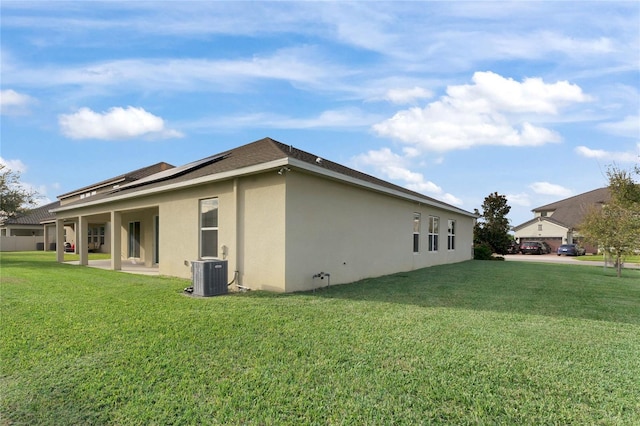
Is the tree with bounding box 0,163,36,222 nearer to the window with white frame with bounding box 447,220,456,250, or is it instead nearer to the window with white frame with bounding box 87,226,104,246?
the window with white frame with bounding box 87,226,104,246

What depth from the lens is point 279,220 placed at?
810 centimetres

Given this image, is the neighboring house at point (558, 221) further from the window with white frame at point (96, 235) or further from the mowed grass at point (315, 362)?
the window with white frame at point (96, 235)

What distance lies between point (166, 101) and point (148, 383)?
1033cm

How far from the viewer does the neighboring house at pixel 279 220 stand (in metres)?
8.26

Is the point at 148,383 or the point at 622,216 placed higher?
the point at 622,216

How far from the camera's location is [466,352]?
430cm

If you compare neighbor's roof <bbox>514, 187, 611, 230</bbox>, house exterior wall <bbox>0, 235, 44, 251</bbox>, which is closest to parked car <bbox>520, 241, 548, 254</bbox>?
neighbor's roof <bbox>514, 187, 611, 230</bbox>

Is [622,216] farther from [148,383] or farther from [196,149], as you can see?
[196,149]

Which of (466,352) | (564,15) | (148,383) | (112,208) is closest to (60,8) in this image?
(112,208)

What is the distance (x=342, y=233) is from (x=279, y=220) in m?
2.48

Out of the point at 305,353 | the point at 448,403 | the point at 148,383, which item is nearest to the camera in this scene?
the point at 448,403

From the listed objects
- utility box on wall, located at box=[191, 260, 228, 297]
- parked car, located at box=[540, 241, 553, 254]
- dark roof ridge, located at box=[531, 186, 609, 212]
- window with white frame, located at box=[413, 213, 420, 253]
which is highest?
dark roof ridge, located at box=[531, 186, 609, 212]

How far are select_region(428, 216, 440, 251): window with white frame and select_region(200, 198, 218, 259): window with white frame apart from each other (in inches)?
424

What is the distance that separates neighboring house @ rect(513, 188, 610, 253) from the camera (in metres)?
40.9
